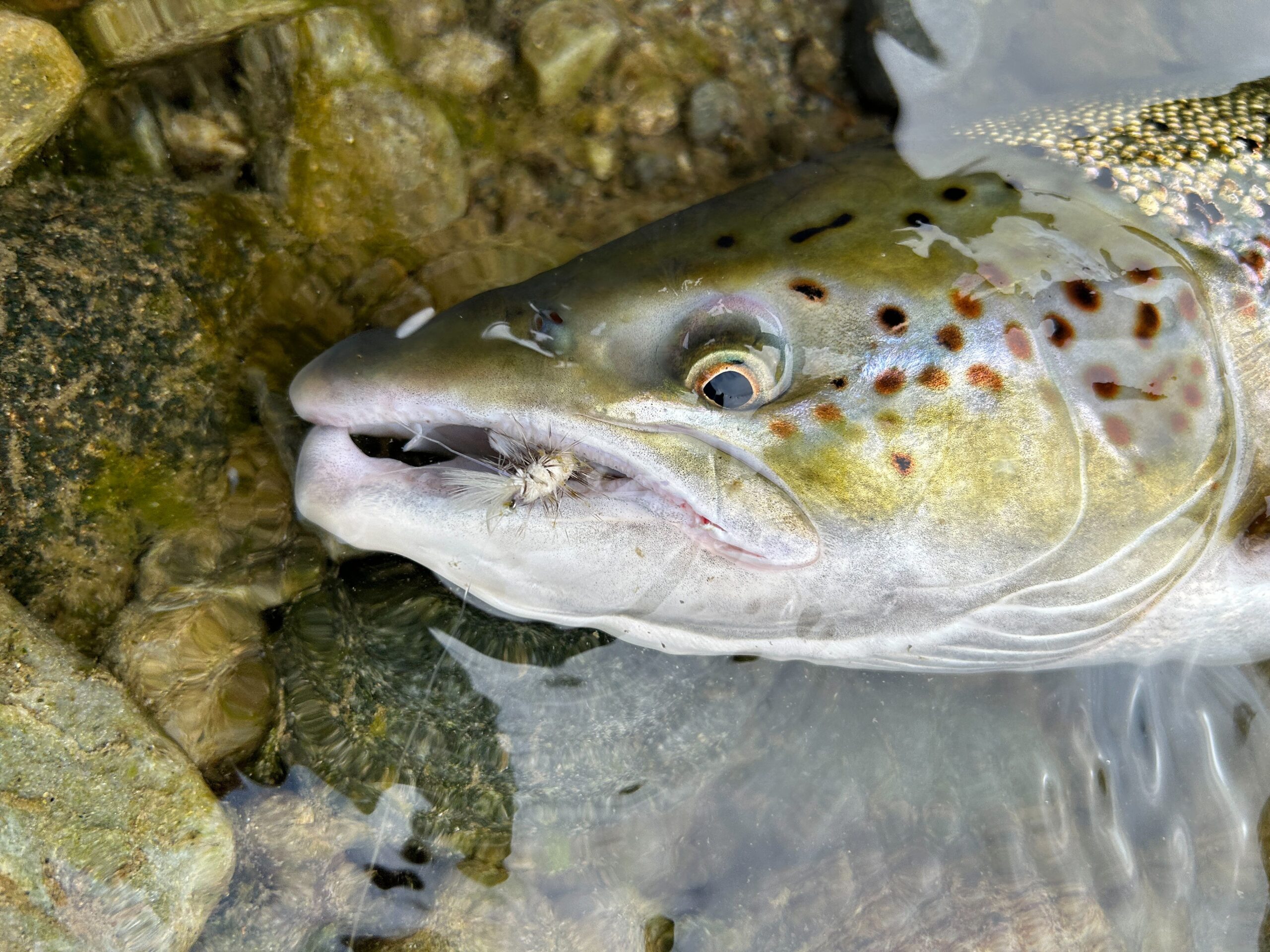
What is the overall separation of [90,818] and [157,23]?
2330mm

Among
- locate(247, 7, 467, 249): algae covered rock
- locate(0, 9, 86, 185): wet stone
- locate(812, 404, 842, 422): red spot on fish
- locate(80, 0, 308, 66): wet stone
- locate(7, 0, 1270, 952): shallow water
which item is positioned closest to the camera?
locate(812, 404, 842, 422): red spot on fish

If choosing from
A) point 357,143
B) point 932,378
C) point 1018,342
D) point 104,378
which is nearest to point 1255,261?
point 1018,342

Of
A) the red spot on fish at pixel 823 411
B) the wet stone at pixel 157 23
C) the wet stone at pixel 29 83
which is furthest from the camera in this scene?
the wet stone at pixel 157 23

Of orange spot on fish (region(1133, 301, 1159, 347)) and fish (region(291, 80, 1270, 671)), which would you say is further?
orange spot on fish (region(1133, 301, 1159, 347))

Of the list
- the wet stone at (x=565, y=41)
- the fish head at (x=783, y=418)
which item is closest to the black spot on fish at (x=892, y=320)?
the fish head at (x=783, y=418)

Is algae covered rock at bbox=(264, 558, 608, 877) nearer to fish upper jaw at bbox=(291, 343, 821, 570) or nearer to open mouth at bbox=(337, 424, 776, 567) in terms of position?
fish upper jaw at bbox=(291, 343, 821, 570)

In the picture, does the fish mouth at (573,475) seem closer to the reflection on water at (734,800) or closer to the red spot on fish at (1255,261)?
the reflection on water at (734,800)

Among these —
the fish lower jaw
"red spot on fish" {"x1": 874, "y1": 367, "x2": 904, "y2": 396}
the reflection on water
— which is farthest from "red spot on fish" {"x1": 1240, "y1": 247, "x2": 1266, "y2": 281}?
the fish lower jaw

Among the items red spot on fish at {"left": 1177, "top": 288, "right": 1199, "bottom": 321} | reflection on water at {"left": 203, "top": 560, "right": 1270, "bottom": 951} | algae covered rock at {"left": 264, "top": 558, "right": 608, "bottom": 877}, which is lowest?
reflection on water at {"left": 203, "top": 560, "right": 1270, "bottom": 951}

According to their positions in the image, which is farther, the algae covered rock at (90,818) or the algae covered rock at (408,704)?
the algae covered rock at (408,704)

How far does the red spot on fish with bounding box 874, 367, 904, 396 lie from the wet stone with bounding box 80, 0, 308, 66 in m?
2.27

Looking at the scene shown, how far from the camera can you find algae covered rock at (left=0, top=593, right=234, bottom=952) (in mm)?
2244

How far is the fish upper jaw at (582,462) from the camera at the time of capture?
2188 mm

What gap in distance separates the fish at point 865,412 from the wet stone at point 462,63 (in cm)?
111
